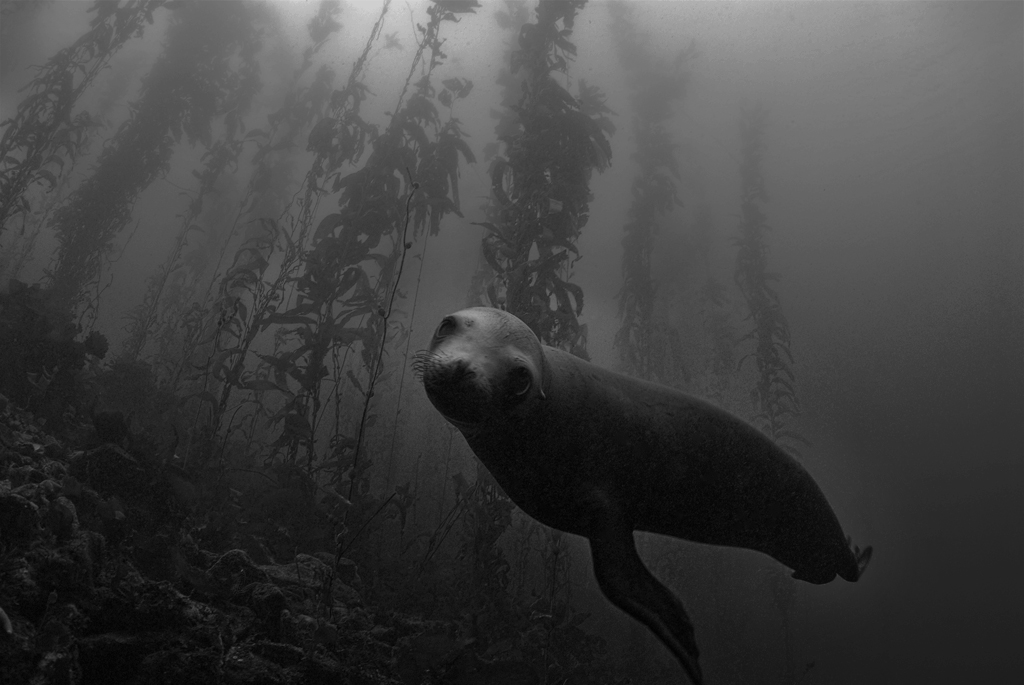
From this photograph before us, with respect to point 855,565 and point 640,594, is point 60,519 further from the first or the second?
point 855,565

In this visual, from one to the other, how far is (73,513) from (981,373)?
1838 inches

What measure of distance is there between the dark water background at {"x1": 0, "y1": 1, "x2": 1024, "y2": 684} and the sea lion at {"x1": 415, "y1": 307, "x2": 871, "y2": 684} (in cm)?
483

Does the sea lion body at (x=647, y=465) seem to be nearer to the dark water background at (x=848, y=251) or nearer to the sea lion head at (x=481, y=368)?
the sea lion head at (x=481, y=368)

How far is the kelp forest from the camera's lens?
231 cm

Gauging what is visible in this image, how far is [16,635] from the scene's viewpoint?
1.76 metres

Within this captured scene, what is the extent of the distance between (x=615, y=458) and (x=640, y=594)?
0.45 m

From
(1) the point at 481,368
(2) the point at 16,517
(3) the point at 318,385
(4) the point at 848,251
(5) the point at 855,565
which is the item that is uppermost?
(4) the point at 848,251

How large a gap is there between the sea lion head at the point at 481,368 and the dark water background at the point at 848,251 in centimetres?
511

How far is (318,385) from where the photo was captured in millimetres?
4277

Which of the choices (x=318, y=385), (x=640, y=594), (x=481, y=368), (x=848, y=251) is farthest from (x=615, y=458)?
(x=848, y=251)

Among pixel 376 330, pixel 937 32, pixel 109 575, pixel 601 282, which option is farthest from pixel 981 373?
pixel 109 575

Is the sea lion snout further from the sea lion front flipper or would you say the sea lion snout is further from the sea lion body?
the sea lion front flipper

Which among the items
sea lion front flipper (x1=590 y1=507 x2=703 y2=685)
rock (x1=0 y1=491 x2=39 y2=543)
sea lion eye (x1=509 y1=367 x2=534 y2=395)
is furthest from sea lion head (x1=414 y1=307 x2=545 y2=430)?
rock (x1=0 y1=491 x2=39 y2=543)

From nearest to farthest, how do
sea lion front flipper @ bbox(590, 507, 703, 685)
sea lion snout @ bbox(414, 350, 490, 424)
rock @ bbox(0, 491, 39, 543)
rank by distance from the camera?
sea lion snout @ bbox(414, 350, 490, 424) < sea lion front flipper @ bbox(590, 507, 703, 685) < rock @ bbox(0, 491, 39, 543)
